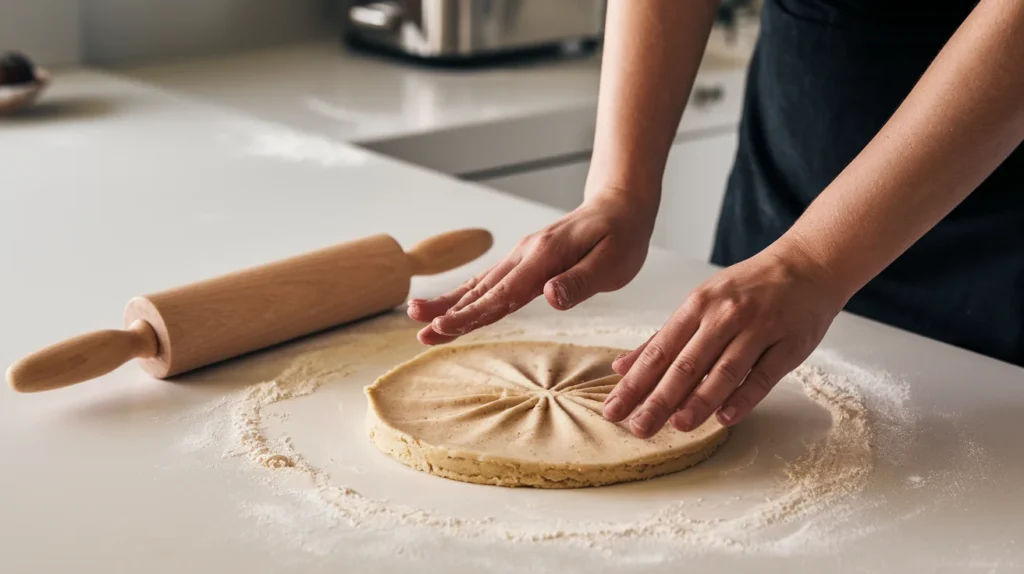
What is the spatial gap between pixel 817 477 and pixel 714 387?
0.36ft

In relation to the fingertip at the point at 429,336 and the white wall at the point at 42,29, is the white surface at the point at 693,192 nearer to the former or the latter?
the white wall at the point at 42,29

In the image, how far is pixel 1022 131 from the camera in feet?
3.24

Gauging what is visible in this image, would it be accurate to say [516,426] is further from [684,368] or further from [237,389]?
[237,389]

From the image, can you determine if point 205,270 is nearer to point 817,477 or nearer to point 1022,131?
point 817,477

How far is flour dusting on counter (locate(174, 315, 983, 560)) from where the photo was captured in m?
0.85

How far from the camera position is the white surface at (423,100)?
214cm

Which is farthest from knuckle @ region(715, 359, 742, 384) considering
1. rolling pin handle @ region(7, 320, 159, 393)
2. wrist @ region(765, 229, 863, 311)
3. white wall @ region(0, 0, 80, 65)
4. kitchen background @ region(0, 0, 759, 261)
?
white wall @ region(0, 0, 80, 65)

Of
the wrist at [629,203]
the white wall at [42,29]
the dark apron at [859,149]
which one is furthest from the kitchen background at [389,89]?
the wrist at [629,203]

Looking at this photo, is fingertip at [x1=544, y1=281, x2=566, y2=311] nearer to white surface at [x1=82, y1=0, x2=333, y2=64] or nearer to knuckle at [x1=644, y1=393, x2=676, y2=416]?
knuckle at [x1=644, y1=393, x2=676, y2=416]

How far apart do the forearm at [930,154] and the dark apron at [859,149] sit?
1.44 feet

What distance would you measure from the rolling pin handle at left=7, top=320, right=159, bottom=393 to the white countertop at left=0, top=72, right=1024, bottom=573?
3cm

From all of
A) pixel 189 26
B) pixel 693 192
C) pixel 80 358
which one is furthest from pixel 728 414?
pixel 189 26

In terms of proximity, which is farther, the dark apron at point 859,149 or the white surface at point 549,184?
the white surface at point 549,184

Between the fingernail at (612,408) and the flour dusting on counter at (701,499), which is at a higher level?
the fingernail at (612,408)
